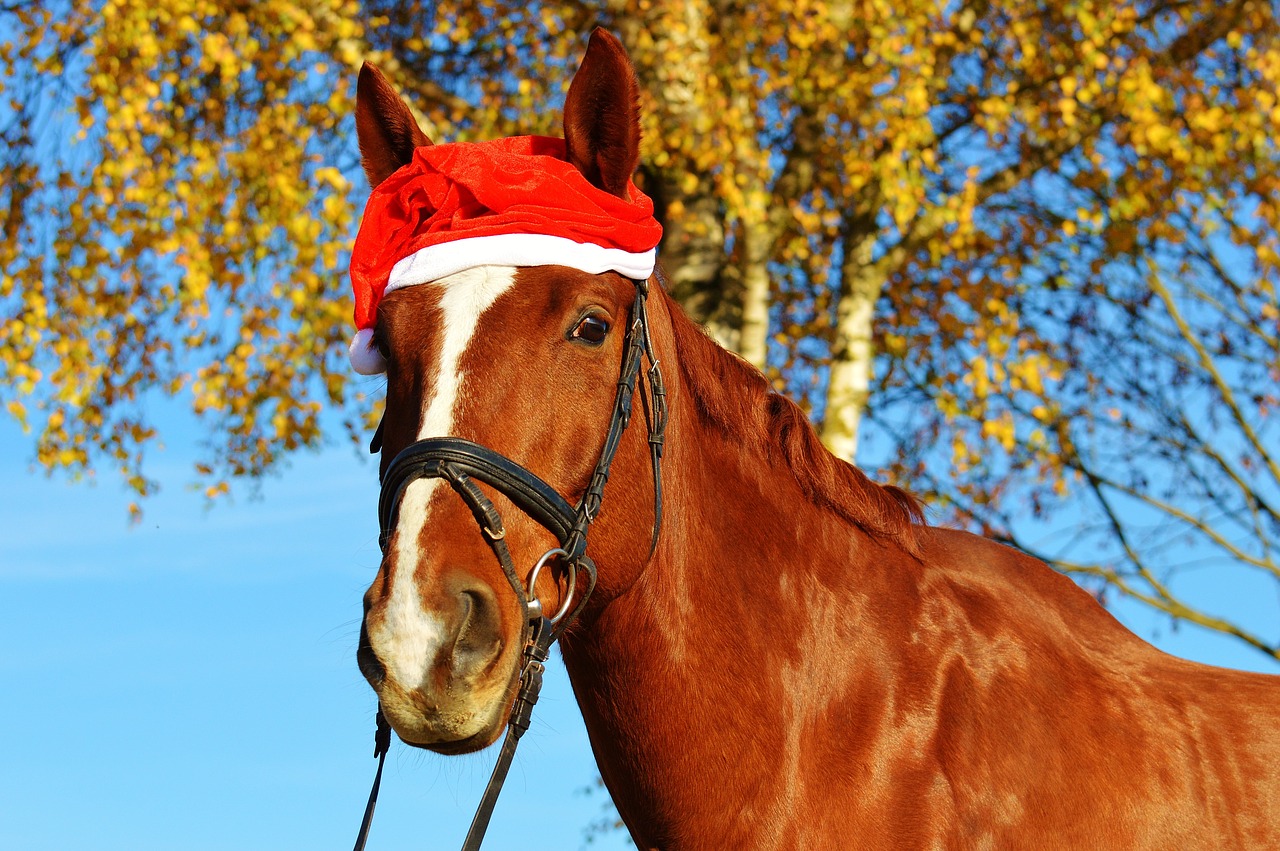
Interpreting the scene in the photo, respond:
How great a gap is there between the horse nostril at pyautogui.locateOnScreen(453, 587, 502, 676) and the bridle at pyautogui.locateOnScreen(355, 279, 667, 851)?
0.35 feet

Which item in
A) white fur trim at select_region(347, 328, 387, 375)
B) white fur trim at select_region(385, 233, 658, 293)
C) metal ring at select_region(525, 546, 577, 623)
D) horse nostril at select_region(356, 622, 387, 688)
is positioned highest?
white fur trim at select_region(385, 233, 658, 293)

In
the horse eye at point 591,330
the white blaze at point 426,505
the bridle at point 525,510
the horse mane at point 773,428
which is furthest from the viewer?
the horse mane at point 773,428

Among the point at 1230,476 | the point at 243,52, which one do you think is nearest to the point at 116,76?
the point at 243,52

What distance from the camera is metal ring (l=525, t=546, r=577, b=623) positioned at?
7.20 feet

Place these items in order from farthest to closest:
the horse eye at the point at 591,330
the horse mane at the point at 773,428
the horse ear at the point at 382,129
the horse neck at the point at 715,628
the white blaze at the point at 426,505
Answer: the horse ear at the point at 382,129 → the horse mane at the point at 773,428 → the horse neck at the point at 715,628 → the horse eye at the point at 591,330 → the white blaze at the point at 426,505

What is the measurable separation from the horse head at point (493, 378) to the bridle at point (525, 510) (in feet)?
0.06

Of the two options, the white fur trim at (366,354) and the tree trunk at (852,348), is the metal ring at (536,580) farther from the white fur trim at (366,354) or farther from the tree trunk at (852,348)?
the tree trunk at (852,348)

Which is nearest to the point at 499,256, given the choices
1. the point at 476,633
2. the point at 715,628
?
the point at 476,633

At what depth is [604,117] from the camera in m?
2.68

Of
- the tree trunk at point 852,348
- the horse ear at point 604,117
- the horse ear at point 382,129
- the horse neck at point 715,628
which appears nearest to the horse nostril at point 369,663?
the horse neck at point 715,628

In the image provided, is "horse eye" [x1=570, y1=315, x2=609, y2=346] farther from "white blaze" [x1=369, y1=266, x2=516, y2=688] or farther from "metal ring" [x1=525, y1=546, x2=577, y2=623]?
"metal ring" [x1=525, y1=546, x2=577, y2=623]

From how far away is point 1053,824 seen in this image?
8.87ft

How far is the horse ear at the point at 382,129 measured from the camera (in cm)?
296

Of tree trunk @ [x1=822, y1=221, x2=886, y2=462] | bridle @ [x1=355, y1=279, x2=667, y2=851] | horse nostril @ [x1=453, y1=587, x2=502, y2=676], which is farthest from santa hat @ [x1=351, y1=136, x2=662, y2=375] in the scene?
tree trunk @ [x1=822, y1=221, x2=886, y2=462]
